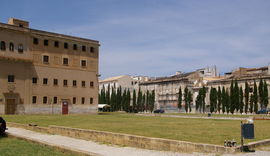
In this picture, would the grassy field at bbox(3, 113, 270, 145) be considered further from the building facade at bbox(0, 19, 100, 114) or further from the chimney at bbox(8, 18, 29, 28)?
the chimney at bbox(8, 18, 29, 28)

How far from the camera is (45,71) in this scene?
5134 cm

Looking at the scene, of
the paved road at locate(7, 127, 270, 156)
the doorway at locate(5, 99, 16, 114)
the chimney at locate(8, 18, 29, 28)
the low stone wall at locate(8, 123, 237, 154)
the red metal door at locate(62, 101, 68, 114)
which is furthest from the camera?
the red metal door at locate(62, 101, 68, 114)

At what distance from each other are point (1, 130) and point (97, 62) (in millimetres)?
38884

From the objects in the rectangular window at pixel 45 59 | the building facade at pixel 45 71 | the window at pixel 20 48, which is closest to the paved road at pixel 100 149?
the building facade at pixel 45 71

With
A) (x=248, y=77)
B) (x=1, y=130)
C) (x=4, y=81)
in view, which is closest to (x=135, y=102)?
(x=248, y=77)

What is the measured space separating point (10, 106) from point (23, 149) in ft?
111

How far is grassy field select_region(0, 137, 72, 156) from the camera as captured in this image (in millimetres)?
14062

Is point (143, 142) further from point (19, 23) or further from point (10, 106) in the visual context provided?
point (19, 23)

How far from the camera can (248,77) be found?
8281cm

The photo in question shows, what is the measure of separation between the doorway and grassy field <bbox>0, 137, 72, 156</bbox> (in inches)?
1191

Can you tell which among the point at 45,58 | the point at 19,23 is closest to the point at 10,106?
the point at 45,58

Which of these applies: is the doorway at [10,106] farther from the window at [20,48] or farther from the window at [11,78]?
the window at [20,48]

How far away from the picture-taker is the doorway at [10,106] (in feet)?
152

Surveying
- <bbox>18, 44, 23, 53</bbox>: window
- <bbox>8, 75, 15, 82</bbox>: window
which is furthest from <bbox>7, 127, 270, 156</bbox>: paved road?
<bbox>18, 44, 23, 53</bbox>: window
